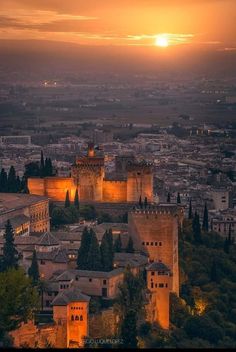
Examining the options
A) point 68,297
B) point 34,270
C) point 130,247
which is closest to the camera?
point 68,297

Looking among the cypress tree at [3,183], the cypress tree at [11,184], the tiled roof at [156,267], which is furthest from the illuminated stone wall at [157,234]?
the cypress tree at [3,183]

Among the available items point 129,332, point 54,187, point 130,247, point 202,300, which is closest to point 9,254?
point 130,247

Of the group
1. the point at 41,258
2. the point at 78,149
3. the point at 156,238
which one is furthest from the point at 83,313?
the point at 78,149

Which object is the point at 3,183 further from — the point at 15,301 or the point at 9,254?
the point at 15,301

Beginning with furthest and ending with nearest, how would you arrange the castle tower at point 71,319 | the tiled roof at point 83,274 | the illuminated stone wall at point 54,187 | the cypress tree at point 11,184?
the cypress tree at point 11,184
the illuminated stone wall at point 54,187
the tiled roof at point 83,274
the castle tower at point 71,319

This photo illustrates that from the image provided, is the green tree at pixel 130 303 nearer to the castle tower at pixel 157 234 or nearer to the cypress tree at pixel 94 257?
the cypress tree at pixel 94 257

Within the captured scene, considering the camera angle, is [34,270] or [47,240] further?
[47,240]

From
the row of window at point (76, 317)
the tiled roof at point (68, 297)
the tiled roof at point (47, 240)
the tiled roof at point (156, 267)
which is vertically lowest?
the row of window at point (76, 317)

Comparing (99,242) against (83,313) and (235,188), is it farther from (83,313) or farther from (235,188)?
(235,188)
